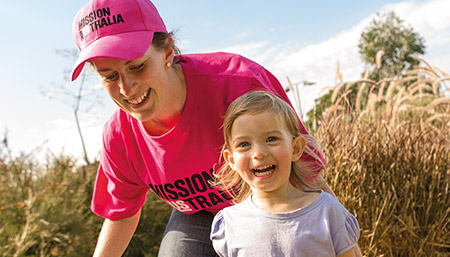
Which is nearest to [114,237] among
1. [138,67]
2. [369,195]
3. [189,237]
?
[189,237]

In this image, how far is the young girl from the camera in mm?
1453

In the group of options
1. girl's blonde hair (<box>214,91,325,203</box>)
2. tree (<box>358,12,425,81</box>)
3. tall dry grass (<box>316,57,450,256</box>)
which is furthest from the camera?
tree (<box>358,12,425,81</box>)

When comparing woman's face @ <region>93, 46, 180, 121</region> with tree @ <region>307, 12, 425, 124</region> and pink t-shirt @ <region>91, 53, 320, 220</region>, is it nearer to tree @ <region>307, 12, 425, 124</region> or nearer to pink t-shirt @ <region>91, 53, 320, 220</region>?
pink t-shirt @ <region>91, 53, 320, 220</region>

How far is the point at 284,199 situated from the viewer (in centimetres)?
155

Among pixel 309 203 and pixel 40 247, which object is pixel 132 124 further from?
pixel 40 247

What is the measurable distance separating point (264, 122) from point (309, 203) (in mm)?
325

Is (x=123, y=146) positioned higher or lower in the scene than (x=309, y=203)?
higher

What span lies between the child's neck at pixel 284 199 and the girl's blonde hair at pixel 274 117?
10cm

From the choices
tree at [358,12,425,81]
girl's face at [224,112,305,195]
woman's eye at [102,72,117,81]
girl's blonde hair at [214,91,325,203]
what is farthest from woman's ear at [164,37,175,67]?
tree at [358,12,425,81]

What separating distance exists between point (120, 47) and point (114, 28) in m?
0.16

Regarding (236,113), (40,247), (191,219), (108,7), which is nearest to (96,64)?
(108,7)

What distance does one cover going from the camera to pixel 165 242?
222 cm

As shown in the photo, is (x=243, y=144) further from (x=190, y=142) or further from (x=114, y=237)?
(x=114, y=237)

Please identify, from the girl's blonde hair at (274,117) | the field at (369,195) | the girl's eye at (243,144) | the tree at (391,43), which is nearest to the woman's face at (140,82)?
the girl's blonde hair at (274,117)
